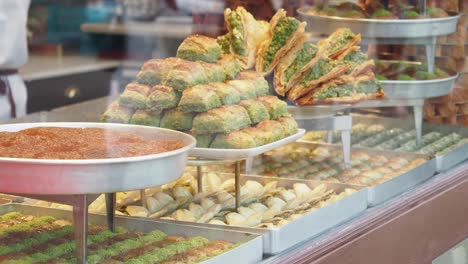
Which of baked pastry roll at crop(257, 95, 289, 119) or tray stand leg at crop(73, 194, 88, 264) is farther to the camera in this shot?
baked pastry roll at crop(257, 95, 289, 119)

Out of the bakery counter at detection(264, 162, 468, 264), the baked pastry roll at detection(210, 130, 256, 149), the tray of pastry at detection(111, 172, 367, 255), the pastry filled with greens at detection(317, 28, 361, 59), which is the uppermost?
the pastry filled with greens at detection(317, 28, 361, 59)

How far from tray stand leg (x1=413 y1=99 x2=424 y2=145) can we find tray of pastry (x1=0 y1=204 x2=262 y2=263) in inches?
59.6

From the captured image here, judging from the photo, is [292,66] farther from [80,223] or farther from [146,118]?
[80,223]

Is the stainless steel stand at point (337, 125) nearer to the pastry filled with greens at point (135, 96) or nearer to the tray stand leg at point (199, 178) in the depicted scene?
the tray stand leg at point (199, 178)

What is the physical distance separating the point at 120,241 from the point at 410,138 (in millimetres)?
1741

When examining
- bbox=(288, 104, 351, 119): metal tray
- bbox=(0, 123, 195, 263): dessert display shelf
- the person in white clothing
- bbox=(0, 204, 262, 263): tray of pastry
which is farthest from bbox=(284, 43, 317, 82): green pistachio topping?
the person in white clothing

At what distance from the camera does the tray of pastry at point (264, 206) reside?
2.50 metres

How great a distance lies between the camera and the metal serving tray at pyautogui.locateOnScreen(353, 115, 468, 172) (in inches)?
138

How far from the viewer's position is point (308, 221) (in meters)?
2.60

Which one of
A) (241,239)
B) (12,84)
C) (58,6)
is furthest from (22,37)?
(241,239)

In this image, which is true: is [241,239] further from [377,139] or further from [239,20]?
[377,139]

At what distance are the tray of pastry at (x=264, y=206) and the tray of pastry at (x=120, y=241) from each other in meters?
0.05

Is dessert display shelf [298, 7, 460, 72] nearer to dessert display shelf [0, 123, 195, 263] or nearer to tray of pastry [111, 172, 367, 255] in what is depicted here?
tray of pastry [111, 172, 367, 255]

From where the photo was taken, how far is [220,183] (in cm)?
291
